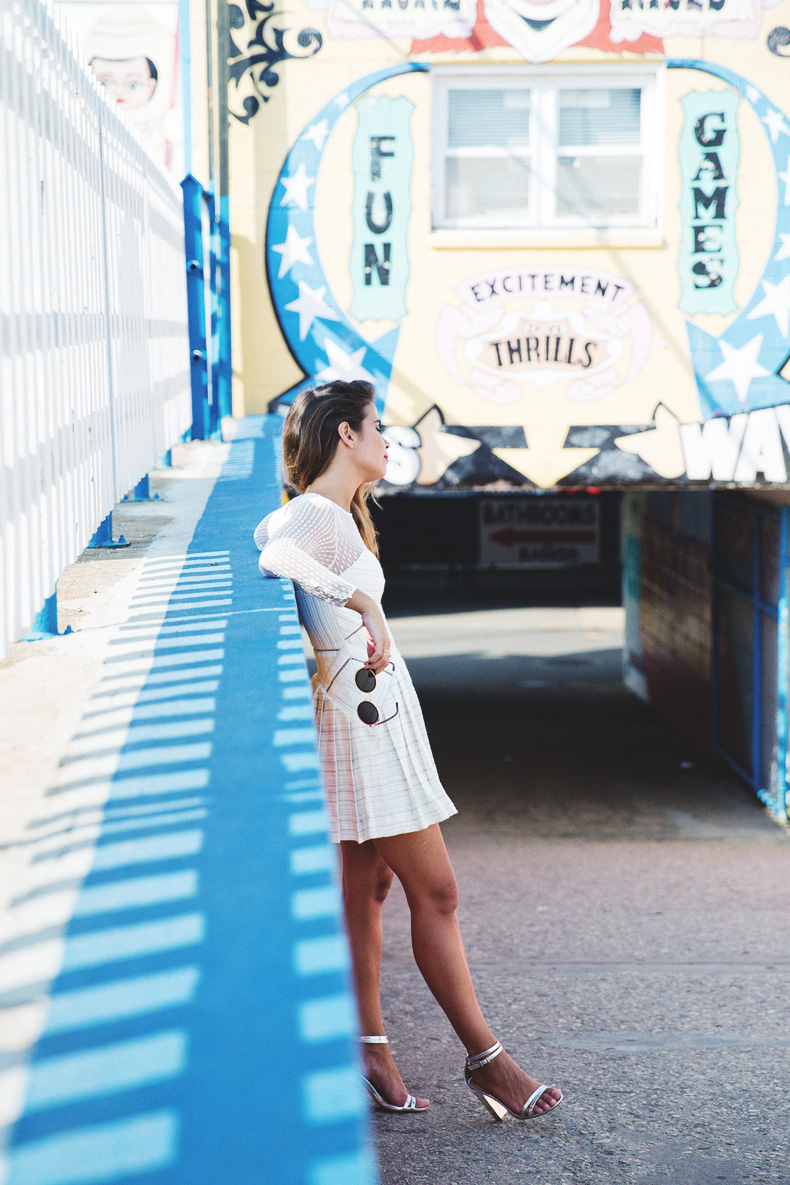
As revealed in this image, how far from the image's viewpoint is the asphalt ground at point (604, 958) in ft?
11.6

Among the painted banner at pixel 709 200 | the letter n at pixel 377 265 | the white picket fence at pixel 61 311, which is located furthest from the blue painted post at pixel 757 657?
the white picket fence at pixel 61 311

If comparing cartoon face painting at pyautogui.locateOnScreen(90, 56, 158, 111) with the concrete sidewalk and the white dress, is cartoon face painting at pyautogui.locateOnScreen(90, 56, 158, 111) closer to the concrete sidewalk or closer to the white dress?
the white dress

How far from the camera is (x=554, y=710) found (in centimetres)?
1445

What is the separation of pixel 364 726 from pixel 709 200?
6881 millimetres

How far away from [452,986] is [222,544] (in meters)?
1.61

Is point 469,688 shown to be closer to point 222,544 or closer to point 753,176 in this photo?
point 753,176

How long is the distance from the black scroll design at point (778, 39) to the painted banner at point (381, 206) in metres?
2.63

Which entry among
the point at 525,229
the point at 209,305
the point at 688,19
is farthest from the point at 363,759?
the point at 688,19

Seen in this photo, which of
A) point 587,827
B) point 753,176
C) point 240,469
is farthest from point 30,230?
point 587,827

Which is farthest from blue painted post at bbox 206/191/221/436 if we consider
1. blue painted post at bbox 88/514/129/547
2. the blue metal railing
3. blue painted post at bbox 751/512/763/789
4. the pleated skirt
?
blue painted post at bbox 751/512/763/789

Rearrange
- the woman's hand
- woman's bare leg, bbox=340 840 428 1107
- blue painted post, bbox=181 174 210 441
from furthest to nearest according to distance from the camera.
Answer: blue painted post, bbox=181 174 210 441
woman's bare leg, bbox=340 840 428 1107
the woman's hand

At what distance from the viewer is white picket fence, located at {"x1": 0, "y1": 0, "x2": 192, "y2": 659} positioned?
2590 mm

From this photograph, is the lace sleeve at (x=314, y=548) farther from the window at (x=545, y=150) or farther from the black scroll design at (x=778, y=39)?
the black scroll design at (x=778, y=39)

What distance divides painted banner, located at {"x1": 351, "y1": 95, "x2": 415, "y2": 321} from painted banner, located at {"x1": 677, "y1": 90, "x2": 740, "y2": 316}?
2041 millimetres
